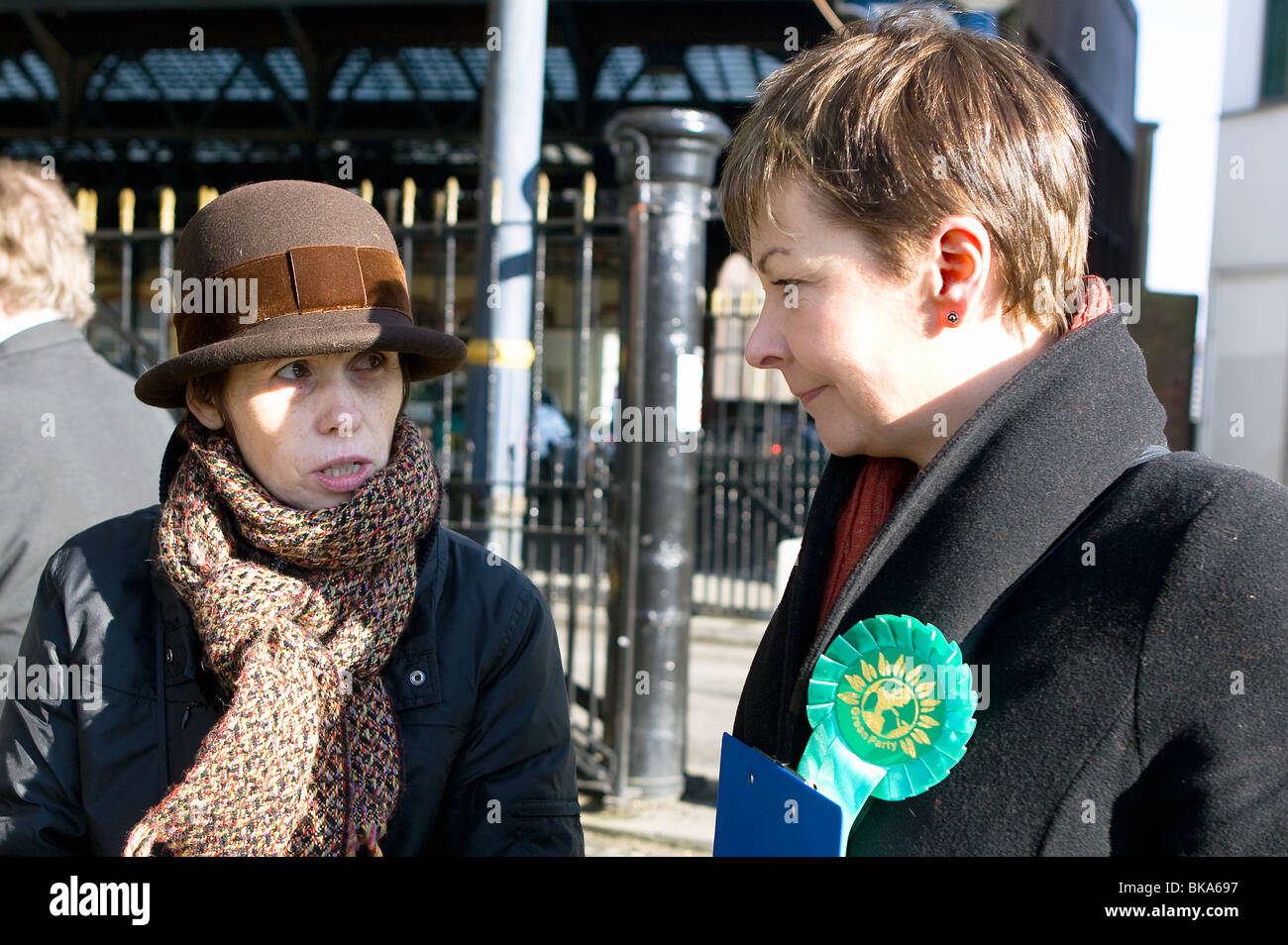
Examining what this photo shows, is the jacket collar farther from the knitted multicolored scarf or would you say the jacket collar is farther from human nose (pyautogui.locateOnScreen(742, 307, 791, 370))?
the knitted multicolored scarf

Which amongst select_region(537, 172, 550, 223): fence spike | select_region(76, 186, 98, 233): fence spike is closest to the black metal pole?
select_region(537, 172, 550, 223): fence spike

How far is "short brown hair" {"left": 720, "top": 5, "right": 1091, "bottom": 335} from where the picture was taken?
1.23 m

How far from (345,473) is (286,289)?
281 mm

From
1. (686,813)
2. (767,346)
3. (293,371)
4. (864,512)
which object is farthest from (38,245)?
(686,813)

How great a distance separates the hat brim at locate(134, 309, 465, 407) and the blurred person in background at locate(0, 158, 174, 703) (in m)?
0.65

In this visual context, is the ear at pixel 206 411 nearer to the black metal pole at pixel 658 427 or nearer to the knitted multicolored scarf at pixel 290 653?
the knitted multicolored scarf at pixel 290 653

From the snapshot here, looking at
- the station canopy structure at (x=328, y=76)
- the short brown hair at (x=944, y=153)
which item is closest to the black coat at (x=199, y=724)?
the short brown hair at (x=944, y=153)

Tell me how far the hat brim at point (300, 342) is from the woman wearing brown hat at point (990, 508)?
1.82 ft

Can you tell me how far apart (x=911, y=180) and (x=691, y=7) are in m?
10.1

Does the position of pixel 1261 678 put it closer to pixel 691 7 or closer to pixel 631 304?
pixel 631 304

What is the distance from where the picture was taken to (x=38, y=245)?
98.3 inches
